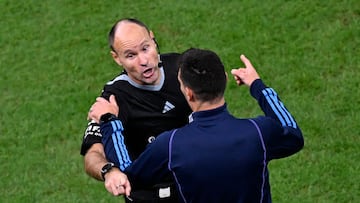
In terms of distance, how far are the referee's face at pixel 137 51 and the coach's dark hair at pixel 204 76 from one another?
92 centimetres

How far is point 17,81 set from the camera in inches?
401

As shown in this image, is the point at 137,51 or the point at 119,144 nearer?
the point at 119,144

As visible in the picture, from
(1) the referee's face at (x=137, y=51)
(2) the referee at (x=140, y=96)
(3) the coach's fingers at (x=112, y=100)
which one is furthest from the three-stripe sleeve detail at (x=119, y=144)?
(1) the referee's face at (x=137, y=51)

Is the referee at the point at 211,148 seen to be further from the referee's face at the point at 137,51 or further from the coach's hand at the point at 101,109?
the referee's face at the point at 137,51

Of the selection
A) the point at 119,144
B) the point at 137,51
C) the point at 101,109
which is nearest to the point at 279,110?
the point at 119,144

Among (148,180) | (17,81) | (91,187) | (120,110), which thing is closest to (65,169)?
(91,187)

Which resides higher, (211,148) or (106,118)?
(106,118)

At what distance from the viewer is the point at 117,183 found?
175 inches

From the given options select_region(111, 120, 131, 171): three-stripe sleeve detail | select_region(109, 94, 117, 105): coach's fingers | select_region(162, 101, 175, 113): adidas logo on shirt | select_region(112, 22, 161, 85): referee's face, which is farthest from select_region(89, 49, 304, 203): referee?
select_region(162, 101, 175, 113): adidas logo on shirt

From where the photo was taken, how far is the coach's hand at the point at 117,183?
4402 mm

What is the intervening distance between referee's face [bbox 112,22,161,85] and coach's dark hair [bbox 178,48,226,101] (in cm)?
92

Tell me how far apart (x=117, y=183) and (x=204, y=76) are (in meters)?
0.73

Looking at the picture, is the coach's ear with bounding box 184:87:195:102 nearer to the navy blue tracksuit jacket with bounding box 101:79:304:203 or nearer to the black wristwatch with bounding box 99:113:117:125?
the navy blue tracksuit jacket with bounding box 101:79:304:203

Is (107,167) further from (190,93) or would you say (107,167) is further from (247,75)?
(247,75)
